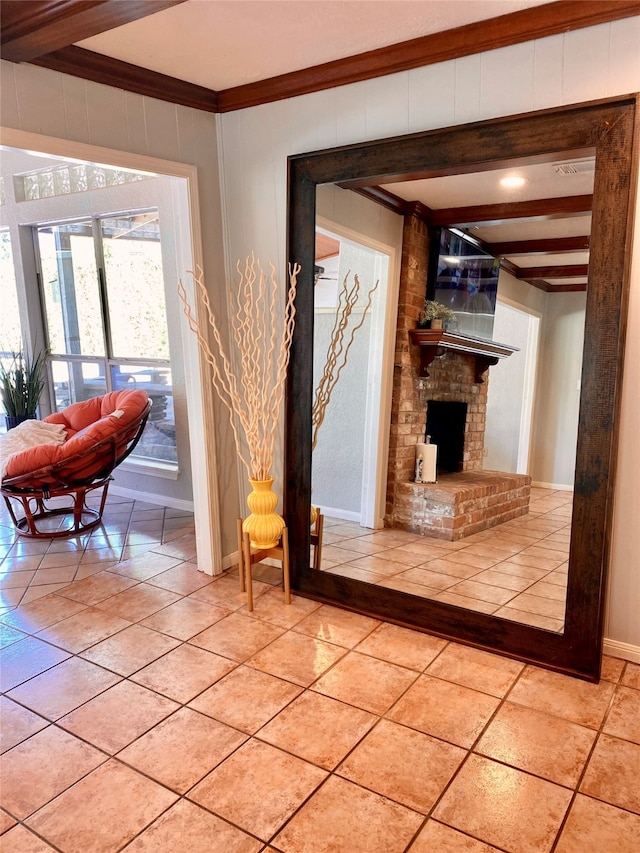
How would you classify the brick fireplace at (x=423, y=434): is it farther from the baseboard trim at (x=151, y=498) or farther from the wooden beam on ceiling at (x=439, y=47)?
the baseboard trim at (x=151, y=498)

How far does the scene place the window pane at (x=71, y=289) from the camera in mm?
4738

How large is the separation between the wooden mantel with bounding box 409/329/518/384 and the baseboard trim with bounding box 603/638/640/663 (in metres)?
1.21

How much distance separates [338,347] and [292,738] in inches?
66.6

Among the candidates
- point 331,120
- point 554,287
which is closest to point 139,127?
point 331,120

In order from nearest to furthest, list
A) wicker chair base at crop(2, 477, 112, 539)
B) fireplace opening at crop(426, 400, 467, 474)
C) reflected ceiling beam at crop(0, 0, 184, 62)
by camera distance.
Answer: reflected ceiling beam at crop(0, 0, 184, 62) < fireplace opening at crop(426, 400, 467, 474) < wicker chair base at crop(2, 477, 112, 539)

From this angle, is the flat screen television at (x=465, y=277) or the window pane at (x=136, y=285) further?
the window pane at (x=136, y=285)

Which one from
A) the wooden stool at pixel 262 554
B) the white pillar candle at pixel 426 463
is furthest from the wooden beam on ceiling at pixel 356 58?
the wooden stool at pixel 262 554

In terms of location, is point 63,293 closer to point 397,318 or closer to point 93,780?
point 397,318

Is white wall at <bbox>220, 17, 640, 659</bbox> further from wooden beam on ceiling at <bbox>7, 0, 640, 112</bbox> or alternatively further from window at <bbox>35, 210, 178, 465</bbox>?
window at <bbox>35, 210, 178, 465</bbox>

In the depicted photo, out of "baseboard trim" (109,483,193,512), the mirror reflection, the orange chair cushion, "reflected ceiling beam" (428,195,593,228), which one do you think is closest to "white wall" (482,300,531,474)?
→ the mirror reflection

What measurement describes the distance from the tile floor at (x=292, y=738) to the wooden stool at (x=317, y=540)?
24 cm

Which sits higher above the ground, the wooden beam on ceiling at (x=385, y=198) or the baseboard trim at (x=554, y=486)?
the wooden beam on ceiling at (x=385, y=198)

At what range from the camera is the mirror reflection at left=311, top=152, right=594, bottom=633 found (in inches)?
91.4

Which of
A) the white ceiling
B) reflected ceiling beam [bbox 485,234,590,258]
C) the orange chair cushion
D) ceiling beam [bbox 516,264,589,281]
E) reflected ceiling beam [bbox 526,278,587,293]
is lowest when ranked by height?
the orange chair cushion
